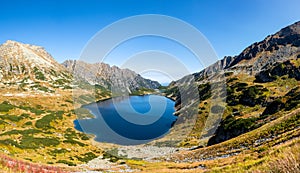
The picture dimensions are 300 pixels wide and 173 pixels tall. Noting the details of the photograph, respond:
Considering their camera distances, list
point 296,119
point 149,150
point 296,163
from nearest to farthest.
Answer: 1. point 296,163
2. point 296,119
3. point 149,150

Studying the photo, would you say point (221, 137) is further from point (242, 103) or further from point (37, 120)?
point (37, 120)

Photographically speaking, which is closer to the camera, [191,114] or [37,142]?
[37,142]

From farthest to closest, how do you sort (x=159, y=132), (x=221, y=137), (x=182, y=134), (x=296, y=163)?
(x=159, y=132), (x=182, y=134), (x=221, y=137), (x=296, y=163)

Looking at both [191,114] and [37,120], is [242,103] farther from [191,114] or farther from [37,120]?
[37,120]

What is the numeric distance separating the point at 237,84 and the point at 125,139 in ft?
244

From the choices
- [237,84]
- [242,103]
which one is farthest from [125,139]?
[237,84]

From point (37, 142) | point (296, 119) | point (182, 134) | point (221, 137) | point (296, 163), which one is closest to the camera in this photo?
point (296, 163)

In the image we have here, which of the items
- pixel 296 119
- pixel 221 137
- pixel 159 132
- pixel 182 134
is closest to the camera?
pixel 296 119

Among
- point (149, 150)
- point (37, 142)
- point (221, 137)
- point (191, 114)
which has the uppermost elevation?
point (191, 114)

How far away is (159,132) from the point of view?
124312 millimetres

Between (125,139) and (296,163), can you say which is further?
(125,139)

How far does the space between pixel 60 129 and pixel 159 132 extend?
5041 cm

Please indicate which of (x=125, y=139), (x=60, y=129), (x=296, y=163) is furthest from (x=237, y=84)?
(x=296, y=163)

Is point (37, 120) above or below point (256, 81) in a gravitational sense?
below
